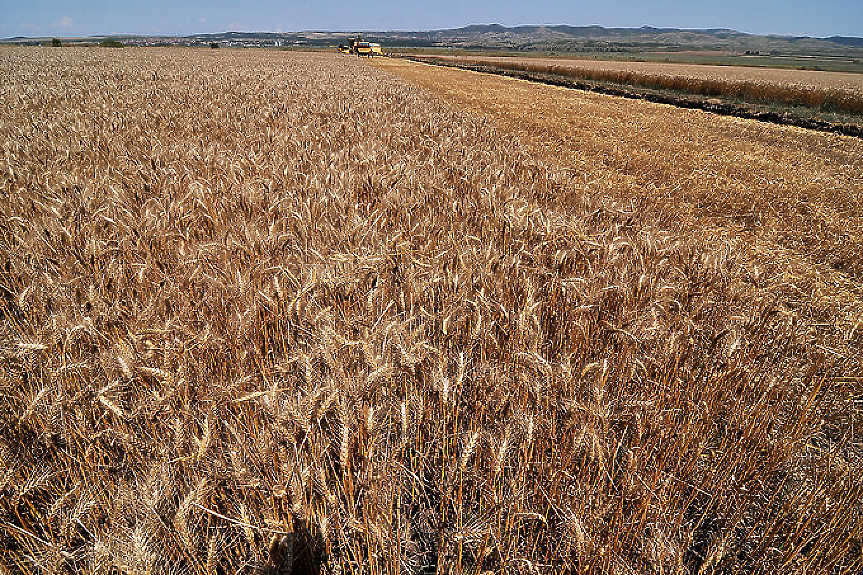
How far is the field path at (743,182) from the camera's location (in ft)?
15.5

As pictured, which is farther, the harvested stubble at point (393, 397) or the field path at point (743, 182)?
the field path at point (743, 182)

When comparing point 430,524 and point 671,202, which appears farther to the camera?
point 671,202

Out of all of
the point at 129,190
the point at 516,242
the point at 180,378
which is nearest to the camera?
the point at 180,378

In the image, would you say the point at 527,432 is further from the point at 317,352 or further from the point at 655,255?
the point at 655,255

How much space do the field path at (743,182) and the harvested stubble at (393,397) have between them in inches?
63.1

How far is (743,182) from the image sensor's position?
26.5ft

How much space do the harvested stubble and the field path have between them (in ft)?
5.26

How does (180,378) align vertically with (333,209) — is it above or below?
below

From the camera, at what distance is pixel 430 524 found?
1766 mm

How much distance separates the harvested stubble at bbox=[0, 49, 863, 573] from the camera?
56.1 inches

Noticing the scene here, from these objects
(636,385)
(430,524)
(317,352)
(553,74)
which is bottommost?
(430,524)

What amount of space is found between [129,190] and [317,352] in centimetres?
344

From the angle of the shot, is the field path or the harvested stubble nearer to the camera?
the harvested stubble

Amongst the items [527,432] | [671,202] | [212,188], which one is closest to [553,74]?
[671,202]
